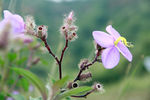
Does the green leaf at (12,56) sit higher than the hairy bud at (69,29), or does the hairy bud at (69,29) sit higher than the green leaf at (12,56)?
the green leaf at (12,56)

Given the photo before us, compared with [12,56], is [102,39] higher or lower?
lower

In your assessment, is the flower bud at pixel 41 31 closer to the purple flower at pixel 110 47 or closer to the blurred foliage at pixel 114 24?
the purple flower at pixel 110 47

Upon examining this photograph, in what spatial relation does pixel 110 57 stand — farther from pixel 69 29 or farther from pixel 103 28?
pixel 103 28

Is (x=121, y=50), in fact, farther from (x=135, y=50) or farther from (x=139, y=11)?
(x=139, y=11)

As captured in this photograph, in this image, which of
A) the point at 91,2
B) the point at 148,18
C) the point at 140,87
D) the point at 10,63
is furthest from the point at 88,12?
the point at 10,63

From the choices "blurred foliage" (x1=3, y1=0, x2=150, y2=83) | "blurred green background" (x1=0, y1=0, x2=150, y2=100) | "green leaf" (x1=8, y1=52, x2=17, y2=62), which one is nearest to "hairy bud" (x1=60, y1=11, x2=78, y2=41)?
"green leaf" (x1=8, y1=52, x2=17, y2=62)

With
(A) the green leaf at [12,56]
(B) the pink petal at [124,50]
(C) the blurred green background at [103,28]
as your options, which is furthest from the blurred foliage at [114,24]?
(B) the pink petal at [124,50]

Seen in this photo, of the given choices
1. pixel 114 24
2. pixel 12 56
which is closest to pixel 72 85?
pixel 12 56
